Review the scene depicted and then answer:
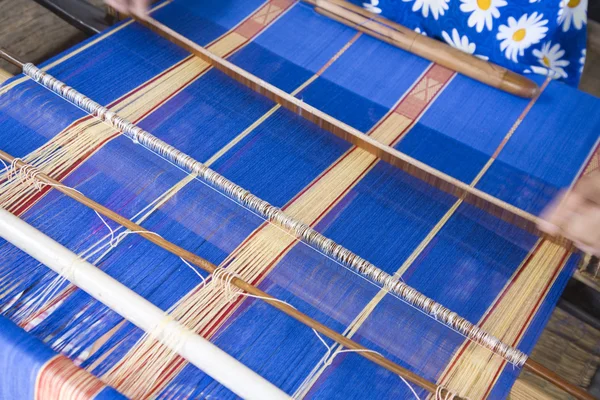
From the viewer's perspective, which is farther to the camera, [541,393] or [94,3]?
[94,3]

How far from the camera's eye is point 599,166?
1721mm

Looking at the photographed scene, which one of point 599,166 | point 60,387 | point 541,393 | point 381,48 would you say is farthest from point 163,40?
point 541,393

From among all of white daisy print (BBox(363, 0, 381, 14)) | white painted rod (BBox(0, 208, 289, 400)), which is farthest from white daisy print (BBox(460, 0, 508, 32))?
white painted rod (BBox(0, 208, 289, 400))

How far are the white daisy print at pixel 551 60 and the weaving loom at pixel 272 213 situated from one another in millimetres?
57

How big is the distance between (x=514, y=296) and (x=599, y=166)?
1.61ft

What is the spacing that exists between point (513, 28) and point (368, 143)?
1.95 feet

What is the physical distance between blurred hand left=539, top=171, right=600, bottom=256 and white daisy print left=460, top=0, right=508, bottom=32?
618 millimetres

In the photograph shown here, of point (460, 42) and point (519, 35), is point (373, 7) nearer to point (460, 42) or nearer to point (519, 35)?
point (460, 42)

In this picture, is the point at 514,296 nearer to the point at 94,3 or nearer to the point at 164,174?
the point at 164,174

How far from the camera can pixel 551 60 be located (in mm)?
2004

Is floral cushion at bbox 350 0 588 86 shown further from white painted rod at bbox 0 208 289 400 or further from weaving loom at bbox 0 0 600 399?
white painted rod at bbox 0 208 289 400

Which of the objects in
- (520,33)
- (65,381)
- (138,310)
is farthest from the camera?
(520,33)

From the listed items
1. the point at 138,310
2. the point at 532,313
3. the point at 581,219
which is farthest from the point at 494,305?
the point at 138,310

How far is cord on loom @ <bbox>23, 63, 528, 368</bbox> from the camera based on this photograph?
1.36 meters
